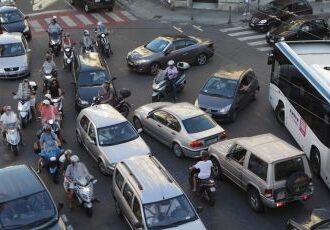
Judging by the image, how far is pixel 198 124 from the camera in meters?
19.6

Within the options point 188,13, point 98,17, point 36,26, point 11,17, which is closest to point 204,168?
point 11,17

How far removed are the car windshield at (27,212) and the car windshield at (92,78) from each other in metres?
9.73

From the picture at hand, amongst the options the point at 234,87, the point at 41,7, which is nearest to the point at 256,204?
the point at 234,87

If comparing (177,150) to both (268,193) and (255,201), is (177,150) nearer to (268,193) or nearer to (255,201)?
(255,201)

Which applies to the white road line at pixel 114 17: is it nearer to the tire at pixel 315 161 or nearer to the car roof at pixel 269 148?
the tire at pixel 315 161

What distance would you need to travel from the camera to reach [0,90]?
25.8 metres

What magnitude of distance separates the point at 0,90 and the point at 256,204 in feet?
45.5

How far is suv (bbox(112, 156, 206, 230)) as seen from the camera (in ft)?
46.3

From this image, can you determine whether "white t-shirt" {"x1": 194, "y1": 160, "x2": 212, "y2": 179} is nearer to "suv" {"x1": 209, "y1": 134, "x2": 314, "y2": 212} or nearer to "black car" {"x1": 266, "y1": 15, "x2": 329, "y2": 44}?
"suv" {"x1": 209, "y1": 134, "x2": 314, "y2": 212}

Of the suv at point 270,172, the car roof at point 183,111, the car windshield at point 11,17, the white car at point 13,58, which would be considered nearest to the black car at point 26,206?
the suv at point 270,172

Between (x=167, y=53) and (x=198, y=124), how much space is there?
8.31 meters

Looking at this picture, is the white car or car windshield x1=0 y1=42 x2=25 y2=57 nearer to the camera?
the white car

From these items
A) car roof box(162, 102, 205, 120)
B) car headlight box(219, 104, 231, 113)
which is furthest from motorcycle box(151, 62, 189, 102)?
car roof box(162, 102, 205, 120)

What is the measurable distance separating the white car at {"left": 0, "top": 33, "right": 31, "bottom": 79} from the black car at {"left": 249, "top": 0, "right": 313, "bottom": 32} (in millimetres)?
13347
